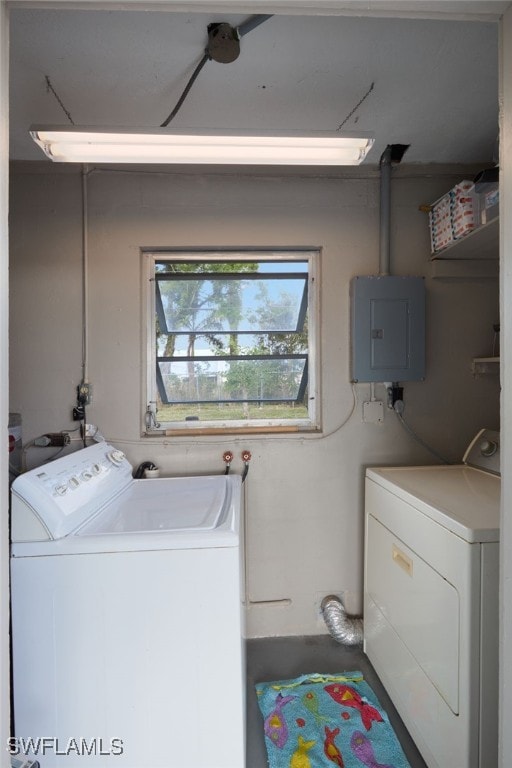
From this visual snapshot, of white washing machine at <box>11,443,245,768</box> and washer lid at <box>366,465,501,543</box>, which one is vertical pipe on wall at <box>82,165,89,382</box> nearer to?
white washing machine at <box>11,443,245,768</box>

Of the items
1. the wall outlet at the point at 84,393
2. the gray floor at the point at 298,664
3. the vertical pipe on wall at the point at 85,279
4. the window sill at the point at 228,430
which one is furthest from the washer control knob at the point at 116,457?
the gray floor at the point at 298,664

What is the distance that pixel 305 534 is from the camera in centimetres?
198

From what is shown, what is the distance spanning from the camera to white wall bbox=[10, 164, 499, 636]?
1.91m

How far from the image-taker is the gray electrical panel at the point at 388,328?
1900 mm

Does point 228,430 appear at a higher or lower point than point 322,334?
lower

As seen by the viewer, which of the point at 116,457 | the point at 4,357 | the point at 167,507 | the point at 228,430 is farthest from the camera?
the point at 228,430

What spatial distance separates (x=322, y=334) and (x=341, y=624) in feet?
5.21

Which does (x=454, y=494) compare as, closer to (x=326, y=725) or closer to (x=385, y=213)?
(x=326, y=725)

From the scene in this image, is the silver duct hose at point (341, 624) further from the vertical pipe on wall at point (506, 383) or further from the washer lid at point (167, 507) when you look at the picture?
the vertical pipe on wall at point (506, 383)

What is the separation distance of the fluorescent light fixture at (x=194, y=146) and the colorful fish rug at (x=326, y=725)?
231 cm

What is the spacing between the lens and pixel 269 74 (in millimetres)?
1394

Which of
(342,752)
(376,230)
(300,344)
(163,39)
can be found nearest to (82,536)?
(342,752)

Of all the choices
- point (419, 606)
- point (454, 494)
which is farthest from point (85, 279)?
point (419, 606)

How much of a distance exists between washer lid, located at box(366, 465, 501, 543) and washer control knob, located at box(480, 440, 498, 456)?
10 cm
